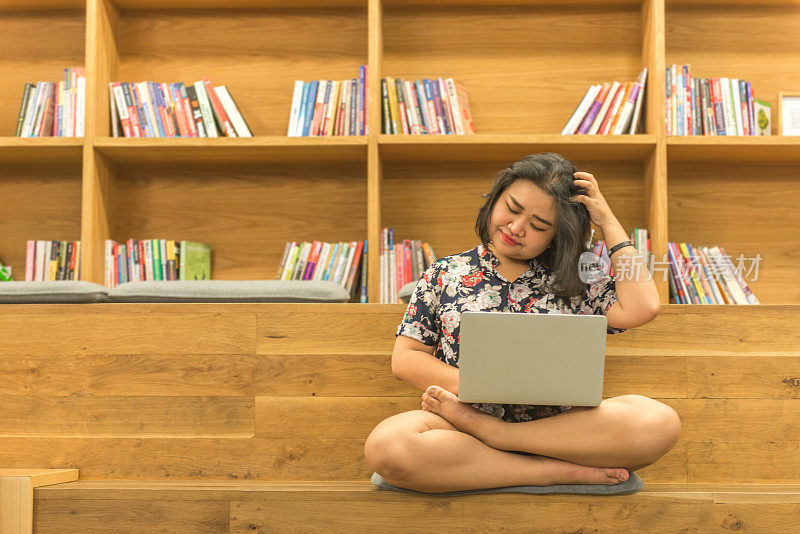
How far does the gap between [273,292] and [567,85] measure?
142 cm

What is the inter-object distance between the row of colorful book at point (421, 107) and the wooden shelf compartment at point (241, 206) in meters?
0.30

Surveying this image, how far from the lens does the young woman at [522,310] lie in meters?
1.53

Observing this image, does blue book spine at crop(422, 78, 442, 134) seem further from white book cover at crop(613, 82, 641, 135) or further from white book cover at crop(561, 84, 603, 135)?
white book cover at crop(613, 82, 641, 135)

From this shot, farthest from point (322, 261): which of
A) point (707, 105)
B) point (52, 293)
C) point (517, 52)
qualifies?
point (707, 105)

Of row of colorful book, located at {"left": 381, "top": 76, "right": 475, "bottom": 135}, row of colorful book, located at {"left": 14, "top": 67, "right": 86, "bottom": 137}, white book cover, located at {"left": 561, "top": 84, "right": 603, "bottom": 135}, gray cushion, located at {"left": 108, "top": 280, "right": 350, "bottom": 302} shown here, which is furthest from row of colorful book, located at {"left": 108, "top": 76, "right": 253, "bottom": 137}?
white book cover, located at {"left": 561, "top": 84, "right": 603, "bottom": 135}

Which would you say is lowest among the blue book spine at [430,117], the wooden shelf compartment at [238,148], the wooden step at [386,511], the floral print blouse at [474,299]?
the wooden step at [386,511]

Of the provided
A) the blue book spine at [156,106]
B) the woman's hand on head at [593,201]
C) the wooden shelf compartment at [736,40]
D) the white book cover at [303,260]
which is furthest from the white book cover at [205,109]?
the wooden shelf compartment at [736,40]

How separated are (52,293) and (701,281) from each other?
191 centimetres

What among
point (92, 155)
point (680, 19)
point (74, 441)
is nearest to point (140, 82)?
point (92, 155)

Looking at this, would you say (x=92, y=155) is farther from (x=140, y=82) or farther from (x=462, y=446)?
(x=462, y=446)

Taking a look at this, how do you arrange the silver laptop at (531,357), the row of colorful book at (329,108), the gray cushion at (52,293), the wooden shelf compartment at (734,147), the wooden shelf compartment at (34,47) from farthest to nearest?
the wooden shelf compartment at (34,47) < the row of colorful book at (329,108) < the wooden shelf compartment at (734,147) < the gray cushion at (52,293) < the silver laptop at (531,357)

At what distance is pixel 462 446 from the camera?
1.51 meters

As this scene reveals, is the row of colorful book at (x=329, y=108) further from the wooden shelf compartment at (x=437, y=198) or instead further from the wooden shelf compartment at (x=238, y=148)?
the wooden shelf compartment at (x=437, y=198)

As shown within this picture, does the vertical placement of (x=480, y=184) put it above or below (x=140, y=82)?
below
